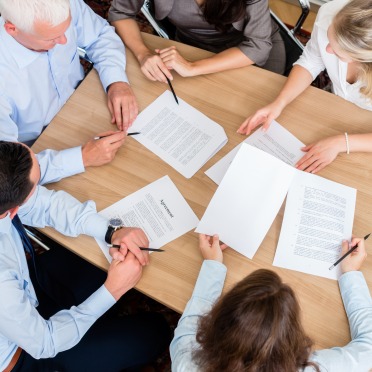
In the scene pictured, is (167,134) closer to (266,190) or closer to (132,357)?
(266,190)

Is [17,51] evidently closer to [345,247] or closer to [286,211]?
[286,211]

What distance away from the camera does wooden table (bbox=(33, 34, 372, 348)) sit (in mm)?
1198

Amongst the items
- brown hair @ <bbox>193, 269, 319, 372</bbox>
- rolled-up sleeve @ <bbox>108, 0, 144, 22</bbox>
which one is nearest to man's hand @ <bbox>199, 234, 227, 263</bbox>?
brown hair @ <bbox>193, 269, 319, 372</bbox>

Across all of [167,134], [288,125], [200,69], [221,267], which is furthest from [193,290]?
[200,69]

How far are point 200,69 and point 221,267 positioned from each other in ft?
2.34

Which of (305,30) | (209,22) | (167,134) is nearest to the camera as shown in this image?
(167,134)

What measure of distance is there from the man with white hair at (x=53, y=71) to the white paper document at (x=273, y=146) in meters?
0.33

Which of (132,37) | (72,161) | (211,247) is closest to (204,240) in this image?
(211,247)

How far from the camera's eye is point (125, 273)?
122cm

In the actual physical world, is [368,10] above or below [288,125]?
above

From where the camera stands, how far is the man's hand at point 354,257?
120 cm

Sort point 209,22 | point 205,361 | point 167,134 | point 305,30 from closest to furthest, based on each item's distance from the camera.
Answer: point 205,361
point 167,134
point 209,22
point 305,30

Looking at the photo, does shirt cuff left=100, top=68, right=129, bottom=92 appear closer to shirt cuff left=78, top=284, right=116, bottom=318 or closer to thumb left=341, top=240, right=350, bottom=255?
shirt cuff left=78, top=284, right=116, bottom=318

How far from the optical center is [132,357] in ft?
4.79
